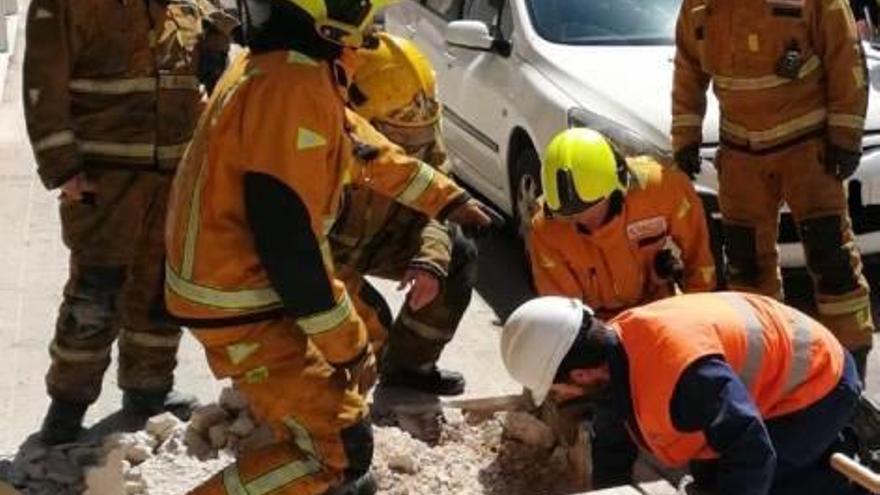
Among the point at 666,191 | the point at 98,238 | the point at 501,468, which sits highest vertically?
the point at 666,191

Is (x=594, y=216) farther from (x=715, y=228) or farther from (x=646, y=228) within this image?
(x=715, y=228)

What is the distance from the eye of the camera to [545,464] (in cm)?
507

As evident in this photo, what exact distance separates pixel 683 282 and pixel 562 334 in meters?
1.47

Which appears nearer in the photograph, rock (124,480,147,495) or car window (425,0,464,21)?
rock (124,480,147,495)

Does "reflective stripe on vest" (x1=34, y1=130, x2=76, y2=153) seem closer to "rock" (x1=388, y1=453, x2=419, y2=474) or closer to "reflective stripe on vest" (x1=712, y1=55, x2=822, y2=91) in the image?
"rock" (x1=388, y1=453, x2=419, y2=474)

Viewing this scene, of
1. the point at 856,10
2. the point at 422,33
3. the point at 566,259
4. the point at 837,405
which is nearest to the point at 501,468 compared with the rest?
the point at 566,259

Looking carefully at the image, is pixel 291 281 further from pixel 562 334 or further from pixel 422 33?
pixel 422 33

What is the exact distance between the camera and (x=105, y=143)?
5.20 m

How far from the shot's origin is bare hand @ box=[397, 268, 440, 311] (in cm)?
508

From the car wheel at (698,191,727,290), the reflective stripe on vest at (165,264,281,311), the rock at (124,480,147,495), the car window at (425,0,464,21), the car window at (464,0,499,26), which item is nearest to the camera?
the reflective stripe on vest at (165,264,281,311)

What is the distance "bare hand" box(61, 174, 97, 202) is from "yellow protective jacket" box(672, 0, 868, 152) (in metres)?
2.39

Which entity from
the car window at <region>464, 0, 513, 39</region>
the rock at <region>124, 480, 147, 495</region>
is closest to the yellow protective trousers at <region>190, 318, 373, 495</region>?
the rock at <region>124, 480, 147, 495</region>

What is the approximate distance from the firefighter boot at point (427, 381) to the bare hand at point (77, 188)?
1342 millimetres

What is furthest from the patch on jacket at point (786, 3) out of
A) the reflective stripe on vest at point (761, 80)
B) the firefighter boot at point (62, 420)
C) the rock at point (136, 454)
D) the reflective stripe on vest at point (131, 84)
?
the firefighter boot at point (62, 420)
